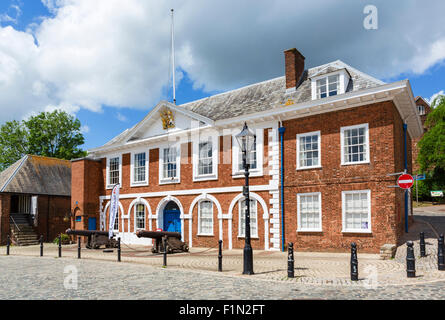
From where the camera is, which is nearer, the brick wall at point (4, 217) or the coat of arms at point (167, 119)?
the coat of arms at point (167, 119)

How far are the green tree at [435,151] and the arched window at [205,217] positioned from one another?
30549 mm

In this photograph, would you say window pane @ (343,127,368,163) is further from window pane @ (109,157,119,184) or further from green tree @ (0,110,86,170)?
green tree @ (0,110,86,170)

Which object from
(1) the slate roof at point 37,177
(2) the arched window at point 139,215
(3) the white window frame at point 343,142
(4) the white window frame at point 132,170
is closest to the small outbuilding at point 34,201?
(1) the slate roof at point 37,177

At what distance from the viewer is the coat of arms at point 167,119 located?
22875mm

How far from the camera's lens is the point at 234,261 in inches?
583

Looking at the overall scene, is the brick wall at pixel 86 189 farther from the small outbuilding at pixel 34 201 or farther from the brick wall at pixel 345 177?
the brick wall at pixel 345 177

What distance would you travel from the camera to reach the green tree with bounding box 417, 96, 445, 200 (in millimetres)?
41094

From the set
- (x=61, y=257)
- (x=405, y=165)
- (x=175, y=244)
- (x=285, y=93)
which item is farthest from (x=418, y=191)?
(x=61, y=257)

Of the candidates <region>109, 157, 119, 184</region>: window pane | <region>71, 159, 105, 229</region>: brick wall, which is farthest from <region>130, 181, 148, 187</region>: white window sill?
<region>71, 159, 105, 229</region>: brick wall

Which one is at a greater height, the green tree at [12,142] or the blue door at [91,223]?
the green tree at [12,142]

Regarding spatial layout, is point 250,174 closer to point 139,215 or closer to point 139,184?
point 139,184

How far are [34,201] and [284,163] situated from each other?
19872 millimetres

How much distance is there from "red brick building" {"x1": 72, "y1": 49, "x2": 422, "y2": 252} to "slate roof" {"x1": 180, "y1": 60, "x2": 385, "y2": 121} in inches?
2.9
